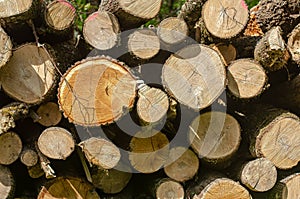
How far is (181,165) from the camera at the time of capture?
2912 millimetres

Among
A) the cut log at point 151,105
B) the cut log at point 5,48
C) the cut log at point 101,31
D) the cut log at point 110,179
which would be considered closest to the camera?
Result: the cut log at point 151,105

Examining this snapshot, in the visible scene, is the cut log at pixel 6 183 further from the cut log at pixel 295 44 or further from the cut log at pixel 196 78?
the cut log at pixel 295 44

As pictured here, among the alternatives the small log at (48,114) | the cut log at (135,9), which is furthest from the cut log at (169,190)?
the cut log at (135,9)

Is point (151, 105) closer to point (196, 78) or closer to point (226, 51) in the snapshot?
point (196, 78)

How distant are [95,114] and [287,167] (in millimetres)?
1208

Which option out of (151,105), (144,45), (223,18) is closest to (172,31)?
(144,45)

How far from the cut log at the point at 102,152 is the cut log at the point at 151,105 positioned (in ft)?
0.86

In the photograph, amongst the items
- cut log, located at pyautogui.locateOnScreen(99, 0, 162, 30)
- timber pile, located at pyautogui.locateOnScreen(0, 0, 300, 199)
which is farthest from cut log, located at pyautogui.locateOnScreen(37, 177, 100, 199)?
cut log, located at pyautogui.locateOnScreen(99, 0, 162, 30)

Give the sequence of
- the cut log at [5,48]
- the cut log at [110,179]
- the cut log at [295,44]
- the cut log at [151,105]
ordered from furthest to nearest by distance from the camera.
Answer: the cut log at [295,44], the cut log at [110,179], the cut log at [5,48], the cut log at [151,105]

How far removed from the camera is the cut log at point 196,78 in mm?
2725

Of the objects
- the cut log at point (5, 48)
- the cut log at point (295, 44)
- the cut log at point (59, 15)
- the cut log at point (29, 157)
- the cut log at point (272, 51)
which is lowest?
the cut log at point (29, 157)

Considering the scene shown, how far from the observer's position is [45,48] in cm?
284

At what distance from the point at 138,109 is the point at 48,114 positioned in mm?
631

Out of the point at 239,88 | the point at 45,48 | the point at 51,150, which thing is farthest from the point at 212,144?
the point at 45,48
